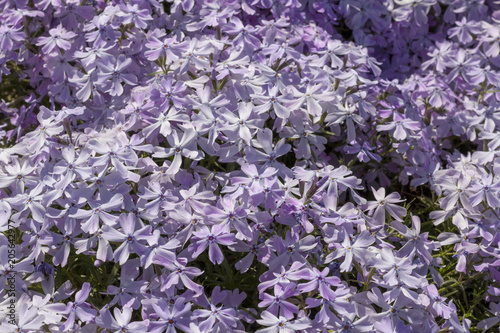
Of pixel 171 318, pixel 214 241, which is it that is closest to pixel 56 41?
pixel 214 241

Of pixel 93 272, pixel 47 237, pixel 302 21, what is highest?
pixel 302 21

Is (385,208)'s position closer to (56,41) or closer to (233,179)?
(233,179)

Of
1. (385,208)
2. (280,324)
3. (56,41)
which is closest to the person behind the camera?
(280,324)

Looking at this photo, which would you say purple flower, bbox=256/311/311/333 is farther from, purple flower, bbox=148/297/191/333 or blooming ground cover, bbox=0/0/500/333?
purple flower, bbox=148/297/191/333

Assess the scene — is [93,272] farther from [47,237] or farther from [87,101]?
[87,101]

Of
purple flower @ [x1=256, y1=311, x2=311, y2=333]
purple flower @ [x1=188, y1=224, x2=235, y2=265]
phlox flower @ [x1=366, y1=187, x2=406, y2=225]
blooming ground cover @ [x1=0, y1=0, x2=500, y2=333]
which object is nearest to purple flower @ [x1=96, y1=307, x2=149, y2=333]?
blooming ground cover @ [x1=0, y1=0, x2=500, y2=333]

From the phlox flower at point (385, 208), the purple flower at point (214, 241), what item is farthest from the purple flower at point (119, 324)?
the phlox flower at point (385, 208)

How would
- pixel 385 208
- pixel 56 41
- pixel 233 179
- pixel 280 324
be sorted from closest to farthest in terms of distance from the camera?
pixel 280 324, pixel 233 179, pixel 385 208, pixel 56 41

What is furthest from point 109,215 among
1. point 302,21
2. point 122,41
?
point 302,21
